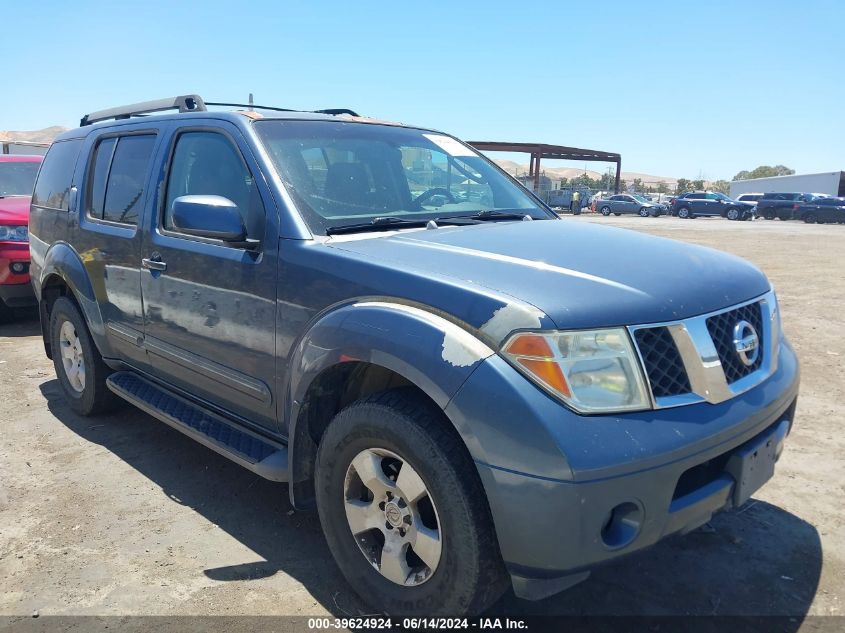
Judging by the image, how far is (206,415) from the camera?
3488 millimetres

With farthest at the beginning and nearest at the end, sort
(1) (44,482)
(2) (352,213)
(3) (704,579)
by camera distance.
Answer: (1) (44,482)
(2) (352,213)
(3) (704,579)

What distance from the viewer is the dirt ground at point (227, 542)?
2.69 metres

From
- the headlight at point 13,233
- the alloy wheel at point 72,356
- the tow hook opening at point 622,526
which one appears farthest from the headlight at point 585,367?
the headlight at point 13,233

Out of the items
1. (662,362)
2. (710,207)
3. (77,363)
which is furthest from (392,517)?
(710,207)

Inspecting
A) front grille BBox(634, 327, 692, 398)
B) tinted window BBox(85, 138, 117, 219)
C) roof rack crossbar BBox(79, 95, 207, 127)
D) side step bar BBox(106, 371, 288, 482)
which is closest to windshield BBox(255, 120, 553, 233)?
roof rack crossbar BBox(79, 95, 207, 127)

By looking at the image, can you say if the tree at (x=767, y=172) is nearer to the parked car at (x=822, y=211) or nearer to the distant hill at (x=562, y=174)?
the distant hill at (x=562, y=174)

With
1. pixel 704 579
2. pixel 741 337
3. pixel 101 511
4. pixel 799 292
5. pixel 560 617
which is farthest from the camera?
pixel 799 292

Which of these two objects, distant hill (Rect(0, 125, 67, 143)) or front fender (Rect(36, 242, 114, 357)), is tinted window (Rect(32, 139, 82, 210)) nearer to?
front fender (Rect(36, 242, 114, 357))

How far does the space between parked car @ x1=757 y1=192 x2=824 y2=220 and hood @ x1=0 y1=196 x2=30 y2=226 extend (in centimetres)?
4000

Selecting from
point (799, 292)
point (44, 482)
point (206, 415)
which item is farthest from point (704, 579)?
point (799, 292)

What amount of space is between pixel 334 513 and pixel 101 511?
1571mm

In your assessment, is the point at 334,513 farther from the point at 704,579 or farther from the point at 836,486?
the point at 836,486

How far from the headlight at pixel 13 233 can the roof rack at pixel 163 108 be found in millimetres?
2638

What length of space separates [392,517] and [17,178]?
333 inches
